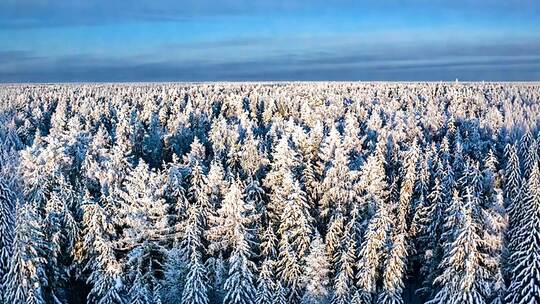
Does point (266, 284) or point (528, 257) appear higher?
point (528, 257)

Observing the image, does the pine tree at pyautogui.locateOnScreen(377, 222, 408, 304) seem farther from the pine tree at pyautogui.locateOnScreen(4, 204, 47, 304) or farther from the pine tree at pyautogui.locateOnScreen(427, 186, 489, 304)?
the pine tree at pyautogui.locateOnScreen(4, 204, 47, 304)

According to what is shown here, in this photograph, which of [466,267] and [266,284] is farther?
[266,284]

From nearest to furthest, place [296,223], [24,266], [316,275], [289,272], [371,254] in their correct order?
[24,266], [316,275], [289,272], [371,254], [296,223]

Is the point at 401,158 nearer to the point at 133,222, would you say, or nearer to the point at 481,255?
the point at 481,255

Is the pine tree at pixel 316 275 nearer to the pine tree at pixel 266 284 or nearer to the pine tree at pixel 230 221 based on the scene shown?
the pine tree at pixel 266 284

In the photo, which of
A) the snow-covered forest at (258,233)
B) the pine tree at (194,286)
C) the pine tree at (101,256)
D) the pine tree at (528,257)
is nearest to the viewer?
the pine tree at (194,286)

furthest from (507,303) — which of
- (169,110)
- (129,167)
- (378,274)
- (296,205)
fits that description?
(169,110)

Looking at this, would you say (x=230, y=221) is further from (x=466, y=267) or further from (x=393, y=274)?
(x=466, y=267)

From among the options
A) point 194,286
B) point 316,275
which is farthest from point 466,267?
point 194,286

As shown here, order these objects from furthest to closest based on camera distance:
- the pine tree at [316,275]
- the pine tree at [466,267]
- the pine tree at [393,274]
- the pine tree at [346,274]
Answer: the pine tree at [393,274] < the pine tree at [316,275] < the pine tree at [346,274] < the pine tree at [466,267]

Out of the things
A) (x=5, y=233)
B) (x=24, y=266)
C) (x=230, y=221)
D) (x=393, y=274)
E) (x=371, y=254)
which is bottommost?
(x=393, y=274)

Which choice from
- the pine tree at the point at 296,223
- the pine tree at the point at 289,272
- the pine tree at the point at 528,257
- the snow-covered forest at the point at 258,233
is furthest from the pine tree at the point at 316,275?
the pine tree at the point at 528,257

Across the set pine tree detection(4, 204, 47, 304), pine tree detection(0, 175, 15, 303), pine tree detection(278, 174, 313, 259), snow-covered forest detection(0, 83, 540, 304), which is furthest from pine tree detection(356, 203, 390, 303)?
pine tree detection(0, 175, 15, 303)
